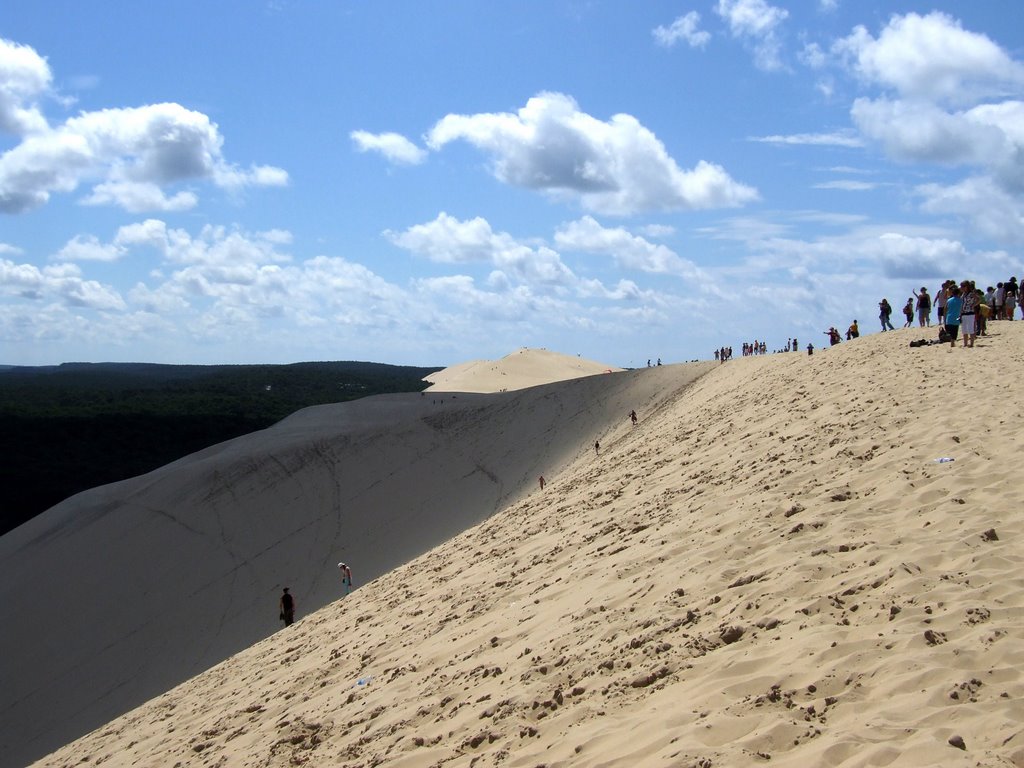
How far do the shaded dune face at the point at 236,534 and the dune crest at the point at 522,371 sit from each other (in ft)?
73.5

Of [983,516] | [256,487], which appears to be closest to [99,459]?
[256,487]

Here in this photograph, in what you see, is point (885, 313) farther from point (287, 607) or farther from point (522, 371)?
point (522, 371)

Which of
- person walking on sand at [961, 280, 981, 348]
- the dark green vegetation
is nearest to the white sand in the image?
person walking on sand at [961, 280, 981, 348]

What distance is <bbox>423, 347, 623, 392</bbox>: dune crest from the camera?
61438 millimetres

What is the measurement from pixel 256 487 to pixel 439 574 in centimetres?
1988

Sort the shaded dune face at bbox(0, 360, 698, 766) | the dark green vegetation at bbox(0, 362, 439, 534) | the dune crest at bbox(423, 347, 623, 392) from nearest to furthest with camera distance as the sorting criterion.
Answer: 1. the shaded dune face at bbox(0, 360, 698, 766)
2. the dark green vegetation at bbox(0, 362, 439, 534)
3. the dune crest at bbox(423, 347, 623, 392)

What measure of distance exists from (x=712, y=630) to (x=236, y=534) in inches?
958

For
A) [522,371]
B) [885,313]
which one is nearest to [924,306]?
[885,313]

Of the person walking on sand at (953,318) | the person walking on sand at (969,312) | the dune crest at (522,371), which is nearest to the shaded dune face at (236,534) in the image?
the person walking on sand at (953,318)

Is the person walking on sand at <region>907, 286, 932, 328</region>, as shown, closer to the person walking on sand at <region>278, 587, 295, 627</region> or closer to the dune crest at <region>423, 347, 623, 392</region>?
the person walking on sand at <region>278, 587, 295, 627</region>

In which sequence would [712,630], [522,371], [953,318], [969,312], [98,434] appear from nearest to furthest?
[712,630] < [969,312] < [953,318] < [98,434] < [522,371]

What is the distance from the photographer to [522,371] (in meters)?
67.9

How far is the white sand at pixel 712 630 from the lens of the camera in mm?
4902

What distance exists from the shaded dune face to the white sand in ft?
32.8
